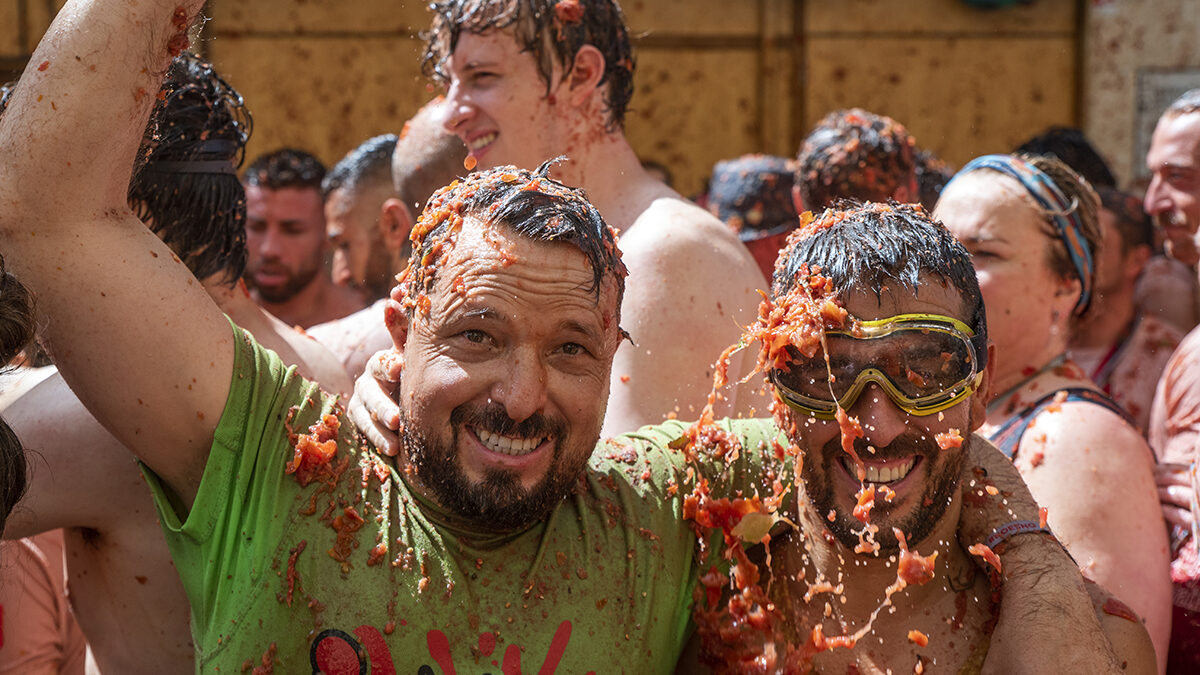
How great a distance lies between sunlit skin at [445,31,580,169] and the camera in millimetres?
4094

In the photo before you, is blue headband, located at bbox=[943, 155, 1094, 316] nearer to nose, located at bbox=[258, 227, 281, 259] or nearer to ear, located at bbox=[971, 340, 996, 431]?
ear, located at bbox=[971, 340, 996, 431]

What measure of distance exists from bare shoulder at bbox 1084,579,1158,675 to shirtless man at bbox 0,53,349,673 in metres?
2.31

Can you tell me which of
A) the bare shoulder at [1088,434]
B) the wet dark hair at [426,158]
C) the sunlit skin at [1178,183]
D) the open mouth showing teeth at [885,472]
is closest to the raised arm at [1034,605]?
the open mouth showing teeth at [885,472]

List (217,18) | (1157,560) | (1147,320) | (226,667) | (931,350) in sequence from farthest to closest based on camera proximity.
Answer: (217,18)
(1147,320)
(1157,560)
(931,350)
(226,667)

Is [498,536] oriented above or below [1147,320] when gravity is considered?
above

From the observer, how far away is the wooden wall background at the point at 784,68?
9.27 meters

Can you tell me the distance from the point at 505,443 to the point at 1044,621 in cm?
132

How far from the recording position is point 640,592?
286 cm

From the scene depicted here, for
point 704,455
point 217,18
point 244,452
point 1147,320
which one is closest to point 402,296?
point 244,452

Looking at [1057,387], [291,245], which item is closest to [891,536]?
[1057,387]

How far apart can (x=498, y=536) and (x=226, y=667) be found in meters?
0.68

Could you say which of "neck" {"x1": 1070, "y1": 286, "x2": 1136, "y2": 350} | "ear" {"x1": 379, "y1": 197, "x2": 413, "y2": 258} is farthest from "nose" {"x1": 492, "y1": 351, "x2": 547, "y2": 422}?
"neck" {"x1": 1070, "y1": 286, "x2": 1136, "y2": 350}

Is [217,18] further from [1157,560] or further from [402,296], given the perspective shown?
[1157,560]

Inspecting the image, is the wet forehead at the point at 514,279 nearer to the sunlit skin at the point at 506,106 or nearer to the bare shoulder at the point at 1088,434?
the sunlit skin at the point at 506,106
